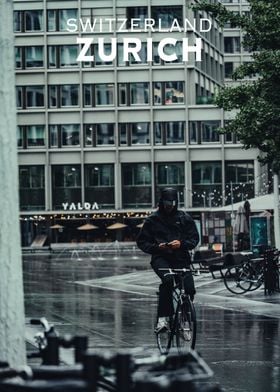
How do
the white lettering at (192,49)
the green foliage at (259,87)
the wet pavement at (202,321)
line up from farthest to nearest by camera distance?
the white lettering at (192,49) < the green foliage at (259,87) < the wet pavement at (202,321)

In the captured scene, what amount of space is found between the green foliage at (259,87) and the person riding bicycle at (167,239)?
11912 millimetres

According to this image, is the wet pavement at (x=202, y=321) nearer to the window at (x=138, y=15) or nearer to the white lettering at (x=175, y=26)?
the white lettering at (x=175, y=26)

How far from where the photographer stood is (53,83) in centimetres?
9862

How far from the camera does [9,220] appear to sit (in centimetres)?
668

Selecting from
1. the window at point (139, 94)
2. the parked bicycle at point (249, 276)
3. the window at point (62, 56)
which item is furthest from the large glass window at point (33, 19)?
the parked bicycle at point (249, 276)

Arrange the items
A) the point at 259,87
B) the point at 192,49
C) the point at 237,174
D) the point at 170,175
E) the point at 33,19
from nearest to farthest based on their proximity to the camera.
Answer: the point at 259,87 < the point at 192,49 < the point at 170,175 < the point at 237,174 < the point at 33,19

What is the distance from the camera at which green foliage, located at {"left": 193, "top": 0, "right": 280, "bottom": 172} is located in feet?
80.2

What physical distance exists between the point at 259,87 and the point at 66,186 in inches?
2894

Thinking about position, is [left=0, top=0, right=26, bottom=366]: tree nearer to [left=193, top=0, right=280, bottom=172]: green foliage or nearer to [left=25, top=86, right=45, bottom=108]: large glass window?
[left=193, top=0, right=280, bottom=172]: green foliage

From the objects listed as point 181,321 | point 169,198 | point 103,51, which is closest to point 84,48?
point 103,51

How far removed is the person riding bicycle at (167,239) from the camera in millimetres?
12312

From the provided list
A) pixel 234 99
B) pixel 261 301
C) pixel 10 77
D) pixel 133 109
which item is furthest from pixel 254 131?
pixel 133 109

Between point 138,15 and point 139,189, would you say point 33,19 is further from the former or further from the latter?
point 139,189

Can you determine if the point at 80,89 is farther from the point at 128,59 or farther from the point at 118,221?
the point at 118,221
